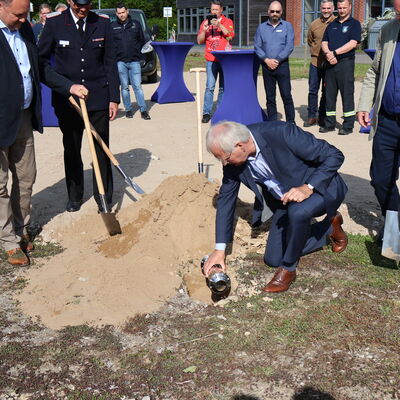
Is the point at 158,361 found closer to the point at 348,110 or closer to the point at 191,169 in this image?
the point at 191,169

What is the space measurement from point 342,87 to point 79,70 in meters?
4.82

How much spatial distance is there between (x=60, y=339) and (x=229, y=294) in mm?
1208

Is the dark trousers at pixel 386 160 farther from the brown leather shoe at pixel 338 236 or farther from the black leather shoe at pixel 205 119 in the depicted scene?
the black leather shoe at pixel 205 119

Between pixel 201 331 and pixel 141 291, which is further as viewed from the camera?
pixel 141 291

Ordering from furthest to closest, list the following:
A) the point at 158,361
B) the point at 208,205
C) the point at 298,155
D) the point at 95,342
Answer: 1. the point at 208,205
2. the point at 298,155
3. the point at 95,342
4. the point at 158,361

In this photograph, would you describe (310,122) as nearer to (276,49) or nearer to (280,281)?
(276,49)

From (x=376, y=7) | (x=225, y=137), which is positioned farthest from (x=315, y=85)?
(x=376, y=7)

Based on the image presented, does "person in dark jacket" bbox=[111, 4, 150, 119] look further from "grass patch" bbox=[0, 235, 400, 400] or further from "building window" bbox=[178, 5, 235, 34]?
"building window" bbox=[178, 5, 235, 34]

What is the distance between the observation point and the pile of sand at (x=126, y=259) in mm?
3883

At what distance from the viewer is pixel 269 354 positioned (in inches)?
131

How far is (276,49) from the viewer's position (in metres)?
8.60

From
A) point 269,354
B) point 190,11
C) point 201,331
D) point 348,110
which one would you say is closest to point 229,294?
point 201,331

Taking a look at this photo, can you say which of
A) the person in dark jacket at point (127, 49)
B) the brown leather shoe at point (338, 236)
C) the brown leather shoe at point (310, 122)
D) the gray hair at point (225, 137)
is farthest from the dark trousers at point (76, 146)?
the person in dark jacket at point (127, 49)

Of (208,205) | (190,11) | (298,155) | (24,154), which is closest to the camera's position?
(298,155)
